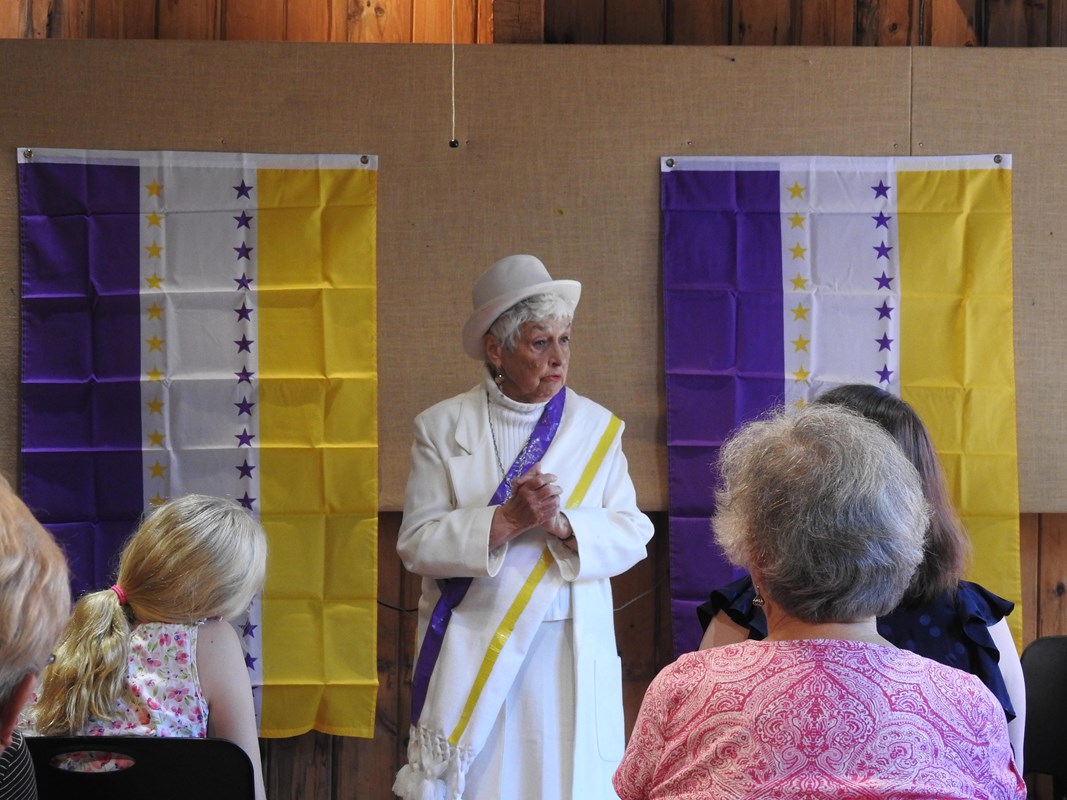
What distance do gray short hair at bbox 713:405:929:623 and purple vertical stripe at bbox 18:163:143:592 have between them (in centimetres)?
249

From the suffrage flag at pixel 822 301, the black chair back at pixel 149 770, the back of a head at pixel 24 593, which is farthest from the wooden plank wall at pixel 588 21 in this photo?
the back of a head at pixel 24 593

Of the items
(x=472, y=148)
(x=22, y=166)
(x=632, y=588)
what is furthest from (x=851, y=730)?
(x=22, y=166)

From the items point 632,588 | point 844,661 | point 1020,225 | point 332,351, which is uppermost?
point 1020,225

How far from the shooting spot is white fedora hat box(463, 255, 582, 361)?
8.72 ft

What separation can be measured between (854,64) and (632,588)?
1710 mm

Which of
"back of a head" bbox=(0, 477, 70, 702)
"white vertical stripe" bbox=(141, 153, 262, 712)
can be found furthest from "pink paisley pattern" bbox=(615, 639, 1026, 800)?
"white vertical stripe" bbox=(141, 153, 262, 712)

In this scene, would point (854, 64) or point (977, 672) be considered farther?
point (854, 64)

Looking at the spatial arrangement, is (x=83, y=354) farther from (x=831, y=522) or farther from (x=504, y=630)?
(x=831, y=522)

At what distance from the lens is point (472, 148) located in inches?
135

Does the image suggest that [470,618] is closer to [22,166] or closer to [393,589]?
[393,589]

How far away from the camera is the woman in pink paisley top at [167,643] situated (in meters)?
1.72

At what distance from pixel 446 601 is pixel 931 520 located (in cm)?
123

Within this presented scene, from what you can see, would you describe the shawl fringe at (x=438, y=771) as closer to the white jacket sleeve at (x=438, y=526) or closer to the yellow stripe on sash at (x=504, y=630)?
the yellow stripe on sash at (x=504, y=630)

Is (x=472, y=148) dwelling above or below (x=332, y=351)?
above
